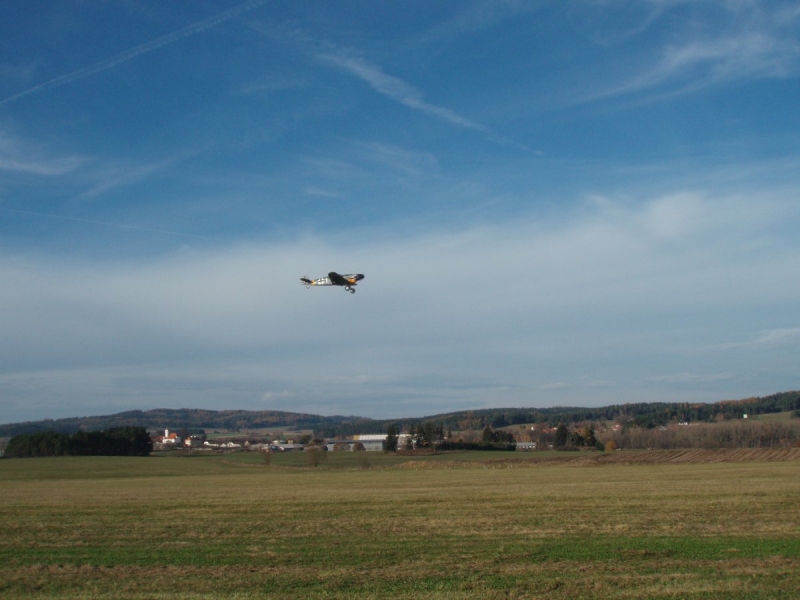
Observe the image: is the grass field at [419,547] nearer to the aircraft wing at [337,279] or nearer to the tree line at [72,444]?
the aircraft wing at [337,279]

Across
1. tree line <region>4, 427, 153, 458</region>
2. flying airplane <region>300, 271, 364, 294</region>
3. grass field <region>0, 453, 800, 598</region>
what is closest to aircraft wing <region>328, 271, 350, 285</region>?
flying airplane <region>300, 271, 364, 294</region>

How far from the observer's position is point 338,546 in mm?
18719

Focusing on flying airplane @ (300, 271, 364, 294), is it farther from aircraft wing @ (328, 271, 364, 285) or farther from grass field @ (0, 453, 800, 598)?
grass field @ (0, 453, 800, 598)

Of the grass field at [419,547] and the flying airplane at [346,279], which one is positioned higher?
the flying airplane at [346,279]

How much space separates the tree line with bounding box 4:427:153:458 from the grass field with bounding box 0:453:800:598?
318ft

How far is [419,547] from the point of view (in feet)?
59.8

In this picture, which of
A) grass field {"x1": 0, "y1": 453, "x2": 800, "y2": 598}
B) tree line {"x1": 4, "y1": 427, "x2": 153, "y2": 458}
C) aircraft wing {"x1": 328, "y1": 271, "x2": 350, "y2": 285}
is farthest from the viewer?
tree line {"x1": 4, "y1": 427, "x2": 153, "y2": 458}

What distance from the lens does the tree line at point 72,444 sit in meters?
120

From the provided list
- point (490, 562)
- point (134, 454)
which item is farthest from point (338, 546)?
point (134, 454)

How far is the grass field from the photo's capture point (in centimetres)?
1350

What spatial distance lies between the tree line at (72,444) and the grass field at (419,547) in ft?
318

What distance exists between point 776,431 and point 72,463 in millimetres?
128685

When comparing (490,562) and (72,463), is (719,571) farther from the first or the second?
(72,463)

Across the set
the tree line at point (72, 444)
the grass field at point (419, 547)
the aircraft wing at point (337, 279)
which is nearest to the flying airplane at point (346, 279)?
the aircraft wing at point (337, 279)
